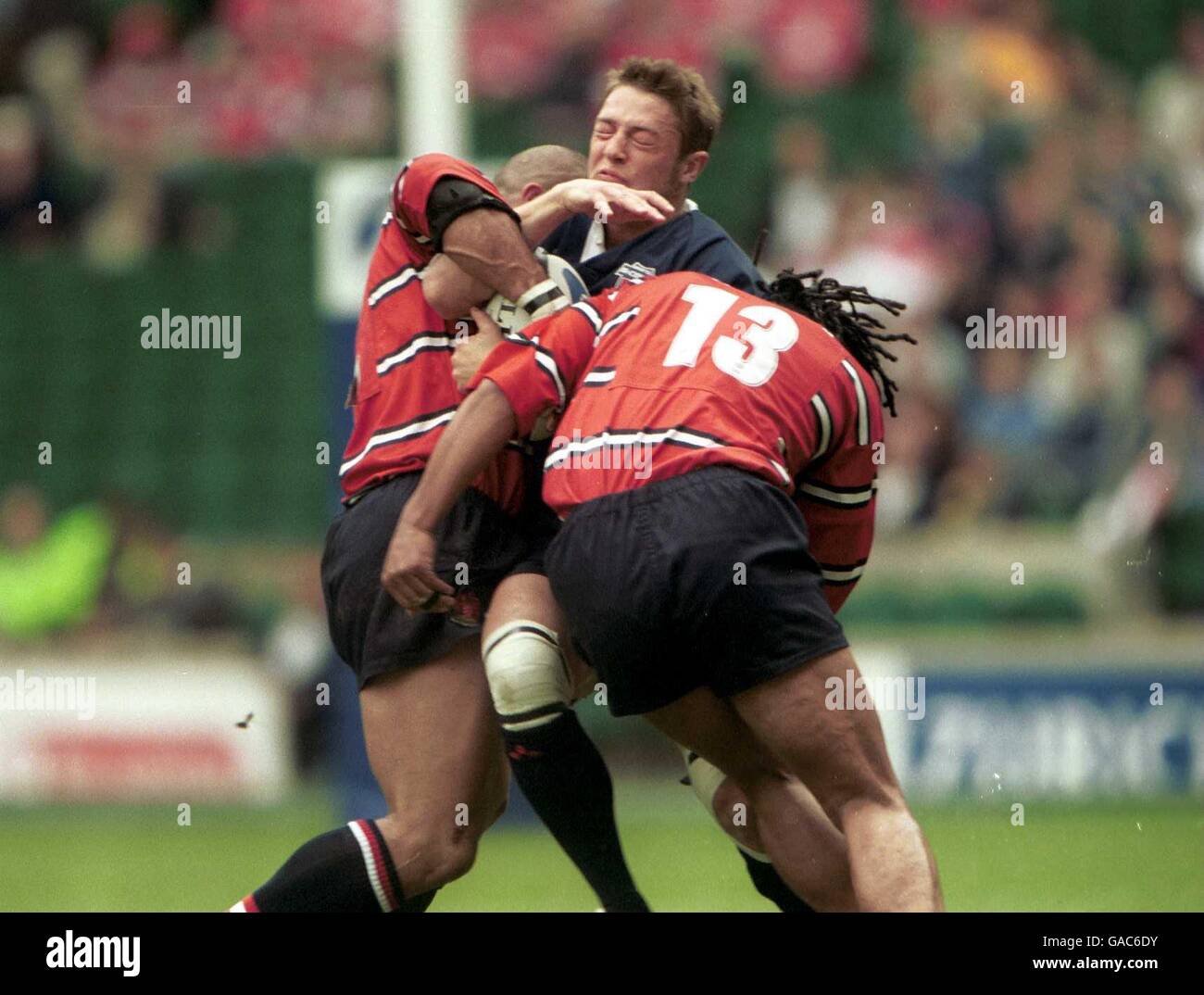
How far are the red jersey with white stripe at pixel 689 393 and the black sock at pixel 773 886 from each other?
0.89 metres

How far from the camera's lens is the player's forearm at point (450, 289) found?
4391mm

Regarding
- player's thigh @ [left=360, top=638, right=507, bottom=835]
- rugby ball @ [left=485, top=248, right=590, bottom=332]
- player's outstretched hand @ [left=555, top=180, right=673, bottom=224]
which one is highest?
player's outstretched hand @ [left=555, top=180, right=673, bottom=224]

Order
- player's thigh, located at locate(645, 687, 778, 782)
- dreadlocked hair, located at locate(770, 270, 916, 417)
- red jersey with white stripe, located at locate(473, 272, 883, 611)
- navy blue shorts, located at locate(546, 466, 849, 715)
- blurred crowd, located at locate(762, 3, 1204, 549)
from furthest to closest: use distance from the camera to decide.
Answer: blurred crowd, located at locate(762, 3, 1204, 549) < dreadlocked hair, located at locate(770, 270, 916, 417) < player's thigh, located at locate(645, 687, 778, 782) < red jersey with white stripe, located at locate(473, 272, 883, 611) < navy blue shorts, located at locate(546, 466, 849, 715)

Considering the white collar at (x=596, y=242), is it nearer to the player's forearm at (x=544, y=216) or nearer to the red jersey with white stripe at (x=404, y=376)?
the player's forearm at (x=544, y=216)

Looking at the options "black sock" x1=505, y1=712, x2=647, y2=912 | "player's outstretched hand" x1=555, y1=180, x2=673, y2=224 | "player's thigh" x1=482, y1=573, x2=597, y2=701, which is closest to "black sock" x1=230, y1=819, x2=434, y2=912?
"black sock" x1=505, y1=712, x2=647, y2=912

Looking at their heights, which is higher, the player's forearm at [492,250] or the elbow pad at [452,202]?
the elbow pad at [452,202]

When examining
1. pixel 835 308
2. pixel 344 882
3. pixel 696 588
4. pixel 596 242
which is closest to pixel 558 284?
pixel 596 242

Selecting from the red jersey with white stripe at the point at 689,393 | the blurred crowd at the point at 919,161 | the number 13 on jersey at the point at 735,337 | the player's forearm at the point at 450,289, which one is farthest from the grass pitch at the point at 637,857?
the player's forearm at the point at 450,289

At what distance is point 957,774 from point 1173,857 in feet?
5.52

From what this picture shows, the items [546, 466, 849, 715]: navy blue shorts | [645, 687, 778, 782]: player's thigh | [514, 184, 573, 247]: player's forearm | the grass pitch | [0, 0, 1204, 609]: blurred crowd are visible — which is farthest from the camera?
[0, 0, 1204, 609]: blurred crowd

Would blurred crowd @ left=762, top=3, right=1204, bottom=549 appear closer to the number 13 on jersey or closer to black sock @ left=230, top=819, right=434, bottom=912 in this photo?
the number 13 on jersey

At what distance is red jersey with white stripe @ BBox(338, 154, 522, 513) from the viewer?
443cm

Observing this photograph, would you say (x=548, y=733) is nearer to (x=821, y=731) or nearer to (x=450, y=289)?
(x=821, y=731)

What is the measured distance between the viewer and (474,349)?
4340mm
